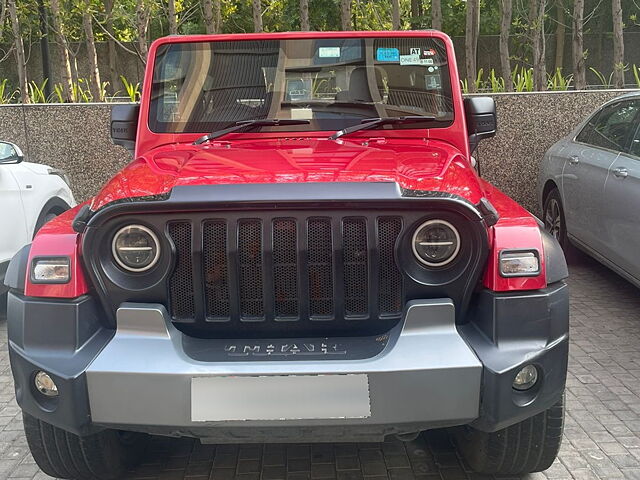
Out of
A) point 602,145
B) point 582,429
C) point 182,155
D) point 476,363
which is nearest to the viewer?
point 476,363

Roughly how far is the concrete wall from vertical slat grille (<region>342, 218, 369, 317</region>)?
587 cm

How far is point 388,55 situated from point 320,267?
185 cm

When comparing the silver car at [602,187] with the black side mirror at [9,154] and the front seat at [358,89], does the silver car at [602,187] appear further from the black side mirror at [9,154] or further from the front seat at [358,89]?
the black side mirror at [9,154]

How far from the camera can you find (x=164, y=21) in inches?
786

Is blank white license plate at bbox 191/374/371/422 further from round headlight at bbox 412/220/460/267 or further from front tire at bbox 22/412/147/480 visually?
front tire at bbox 22/412/147/480

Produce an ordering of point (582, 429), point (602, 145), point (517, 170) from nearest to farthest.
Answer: point (582, 429) < point (602, 145) < point (517, 170)

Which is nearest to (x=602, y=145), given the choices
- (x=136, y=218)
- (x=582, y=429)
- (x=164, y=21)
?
(x=582, y=429)

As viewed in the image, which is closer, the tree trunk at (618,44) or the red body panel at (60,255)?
the red body panel at (60,255)

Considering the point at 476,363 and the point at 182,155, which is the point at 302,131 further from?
the point at 476,363

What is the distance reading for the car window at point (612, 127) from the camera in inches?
217

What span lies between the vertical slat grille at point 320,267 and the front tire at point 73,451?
1.07m

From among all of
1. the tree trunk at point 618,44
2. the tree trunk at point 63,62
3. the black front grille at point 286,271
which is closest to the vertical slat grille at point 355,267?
the black front grille at point 286,271

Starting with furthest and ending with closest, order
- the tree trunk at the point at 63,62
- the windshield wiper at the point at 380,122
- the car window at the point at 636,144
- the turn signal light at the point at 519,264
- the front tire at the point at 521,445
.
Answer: the tree trunk at the point at 63,62, the car window at the point at 636,144, the windshield wiper at the point at 380,122, the front tire at the point at 521,445, the turn signal light at the point at 519,264

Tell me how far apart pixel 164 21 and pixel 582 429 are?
18.7 metres
